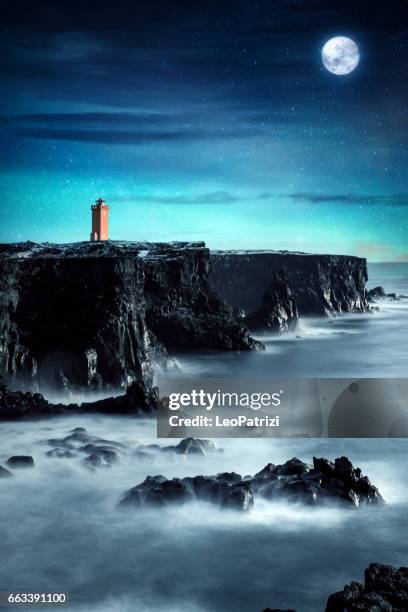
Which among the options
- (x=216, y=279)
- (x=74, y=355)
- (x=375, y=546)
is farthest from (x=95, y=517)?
(x=216, y=279)

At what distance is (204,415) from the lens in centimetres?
811

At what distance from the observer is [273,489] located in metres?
7.02

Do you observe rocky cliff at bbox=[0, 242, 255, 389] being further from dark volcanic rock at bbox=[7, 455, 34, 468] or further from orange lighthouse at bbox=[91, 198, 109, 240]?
dark volcanic rock at bbox=[7, 455, 34, 468]

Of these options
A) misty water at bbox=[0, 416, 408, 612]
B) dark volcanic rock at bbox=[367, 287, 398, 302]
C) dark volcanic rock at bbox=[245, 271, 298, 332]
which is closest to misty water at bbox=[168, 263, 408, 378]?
dark volcanic rock at bbox=[245, 271, 298, 332]

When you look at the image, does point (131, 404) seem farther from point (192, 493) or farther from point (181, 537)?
point (181, 537)

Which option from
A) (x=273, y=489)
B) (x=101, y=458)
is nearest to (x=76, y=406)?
(x=101, y=458)

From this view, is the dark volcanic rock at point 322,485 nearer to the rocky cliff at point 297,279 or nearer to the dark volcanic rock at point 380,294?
the rocky cliff at point 297,279

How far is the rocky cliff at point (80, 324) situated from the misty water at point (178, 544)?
502 cm

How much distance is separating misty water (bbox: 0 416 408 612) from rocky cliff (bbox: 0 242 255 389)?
5.02 metres

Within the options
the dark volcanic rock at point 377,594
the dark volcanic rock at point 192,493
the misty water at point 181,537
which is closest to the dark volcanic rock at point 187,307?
the misty water at point 181,537

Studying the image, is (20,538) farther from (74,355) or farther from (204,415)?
(74,355)

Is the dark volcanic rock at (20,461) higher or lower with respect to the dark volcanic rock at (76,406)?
lower

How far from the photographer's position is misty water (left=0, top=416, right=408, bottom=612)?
5430mm

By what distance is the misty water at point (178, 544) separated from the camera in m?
5.43
